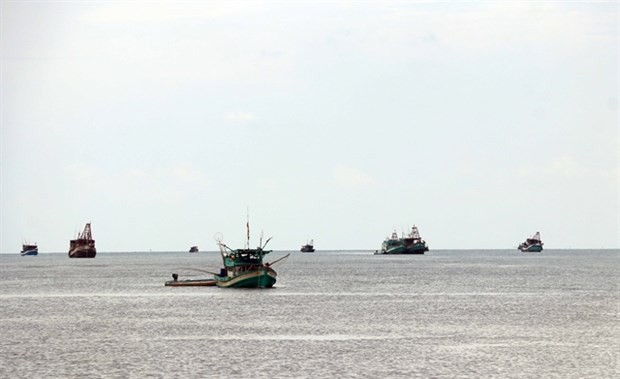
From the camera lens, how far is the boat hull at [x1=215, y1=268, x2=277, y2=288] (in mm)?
147000

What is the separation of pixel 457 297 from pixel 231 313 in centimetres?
3971

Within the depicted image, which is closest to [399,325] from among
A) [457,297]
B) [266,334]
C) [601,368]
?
[266,334]

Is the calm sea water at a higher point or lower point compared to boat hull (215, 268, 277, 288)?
lower

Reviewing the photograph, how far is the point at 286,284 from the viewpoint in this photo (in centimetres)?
17712

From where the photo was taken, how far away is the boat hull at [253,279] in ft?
482

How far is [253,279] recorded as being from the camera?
148 metres

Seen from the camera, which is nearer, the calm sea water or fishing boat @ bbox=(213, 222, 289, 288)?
the calm sea water

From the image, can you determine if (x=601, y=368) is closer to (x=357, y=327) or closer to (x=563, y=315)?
(x=357, y=327)

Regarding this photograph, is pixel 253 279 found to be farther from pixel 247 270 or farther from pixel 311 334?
pixel 311 334

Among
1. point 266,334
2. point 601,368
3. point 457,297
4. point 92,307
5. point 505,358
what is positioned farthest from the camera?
point 457,297

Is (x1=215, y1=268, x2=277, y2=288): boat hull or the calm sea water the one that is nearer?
the calm sea water

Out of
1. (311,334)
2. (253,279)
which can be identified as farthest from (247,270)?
(311,334)

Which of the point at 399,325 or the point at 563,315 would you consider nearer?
the point at 399,325

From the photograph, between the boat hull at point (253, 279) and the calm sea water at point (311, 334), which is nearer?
the calm sea water at point (311, 334)
